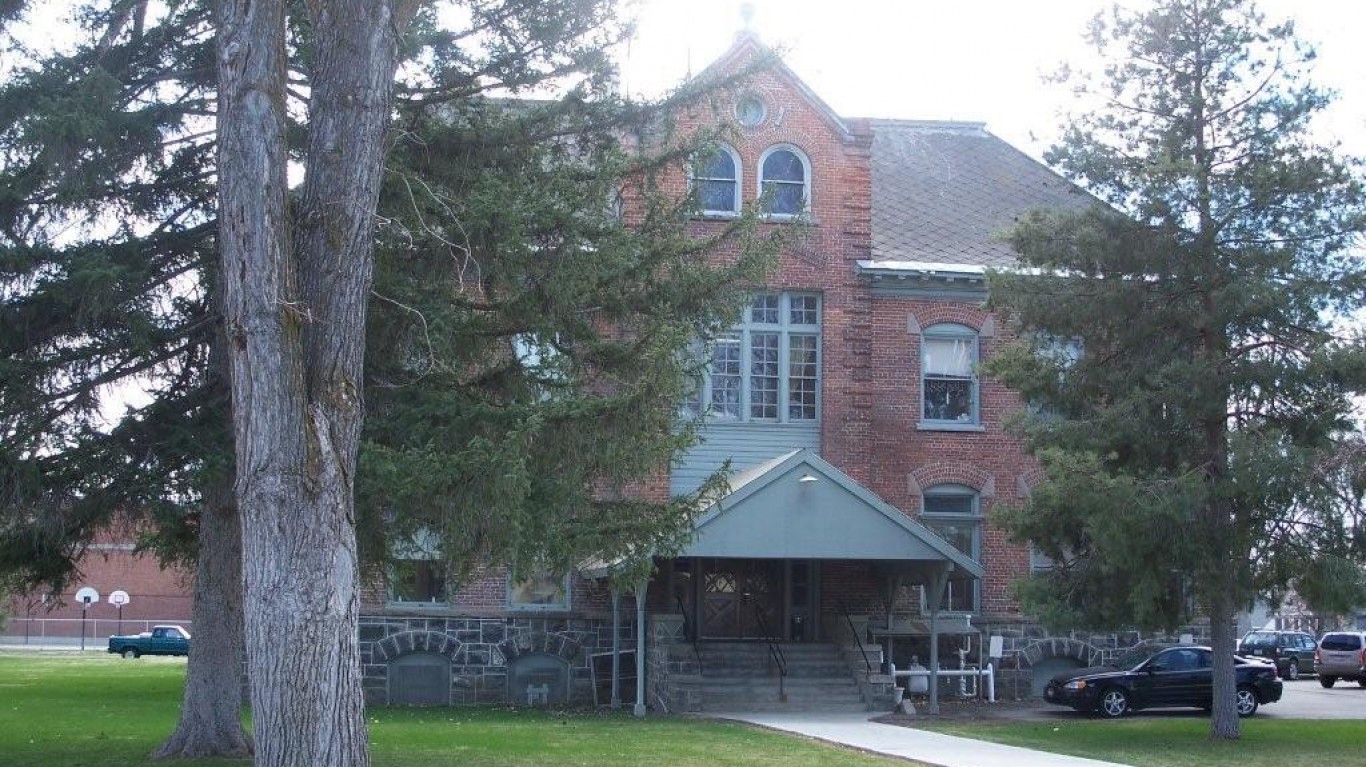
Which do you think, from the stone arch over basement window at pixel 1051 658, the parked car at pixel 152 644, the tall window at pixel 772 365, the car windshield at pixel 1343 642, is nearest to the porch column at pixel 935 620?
the tall window at pixel 772 365

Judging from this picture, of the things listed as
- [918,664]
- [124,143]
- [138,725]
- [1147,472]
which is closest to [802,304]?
[918,664]

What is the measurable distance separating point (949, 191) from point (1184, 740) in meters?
13.7

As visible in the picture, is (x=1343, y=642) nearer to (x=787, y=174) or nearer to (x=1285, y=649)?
(x=1285, y=649)

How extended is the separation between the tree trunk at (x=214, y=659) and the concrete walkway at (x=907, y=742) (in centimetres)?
726

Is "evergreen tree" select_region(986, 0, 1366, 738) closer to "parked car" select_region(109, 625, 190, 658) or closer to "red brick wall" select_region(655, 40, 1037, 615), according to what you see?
"red brick wall" select_region(655, 40, 1037, 615)

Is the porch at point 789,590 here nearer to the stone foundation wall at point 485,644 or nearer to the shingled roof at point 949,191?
the stone foundation wall at point 485,644

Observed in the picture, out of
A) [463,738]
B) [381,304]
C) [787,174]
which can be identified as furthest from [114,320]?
[787,174]

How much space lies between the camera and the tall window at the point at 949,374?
28.4 meters

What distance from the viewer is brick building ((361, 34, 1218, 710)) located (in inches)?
1046

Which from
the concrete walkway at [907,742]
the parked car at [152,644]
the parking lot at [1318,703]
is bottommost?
the parked car at [152,644]

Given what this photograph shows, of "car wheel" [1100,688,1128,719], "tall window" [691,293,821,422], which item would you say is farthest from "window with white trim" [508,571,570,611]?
"car wheel" [1100,688,1128,719]

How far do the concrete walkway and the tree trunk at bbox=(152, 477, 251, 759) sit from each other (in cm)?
726

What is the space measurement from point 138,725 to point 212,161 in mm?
9289

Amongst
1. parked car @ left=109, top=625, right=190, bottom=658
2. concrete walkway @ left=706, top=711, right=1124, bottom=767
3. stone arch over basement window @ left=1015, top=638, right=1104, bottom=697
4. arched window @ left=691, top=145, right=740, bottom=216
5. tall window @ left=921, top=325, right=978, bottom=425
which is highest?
arched window @ left=691, top=145, right=740, bottom=216
